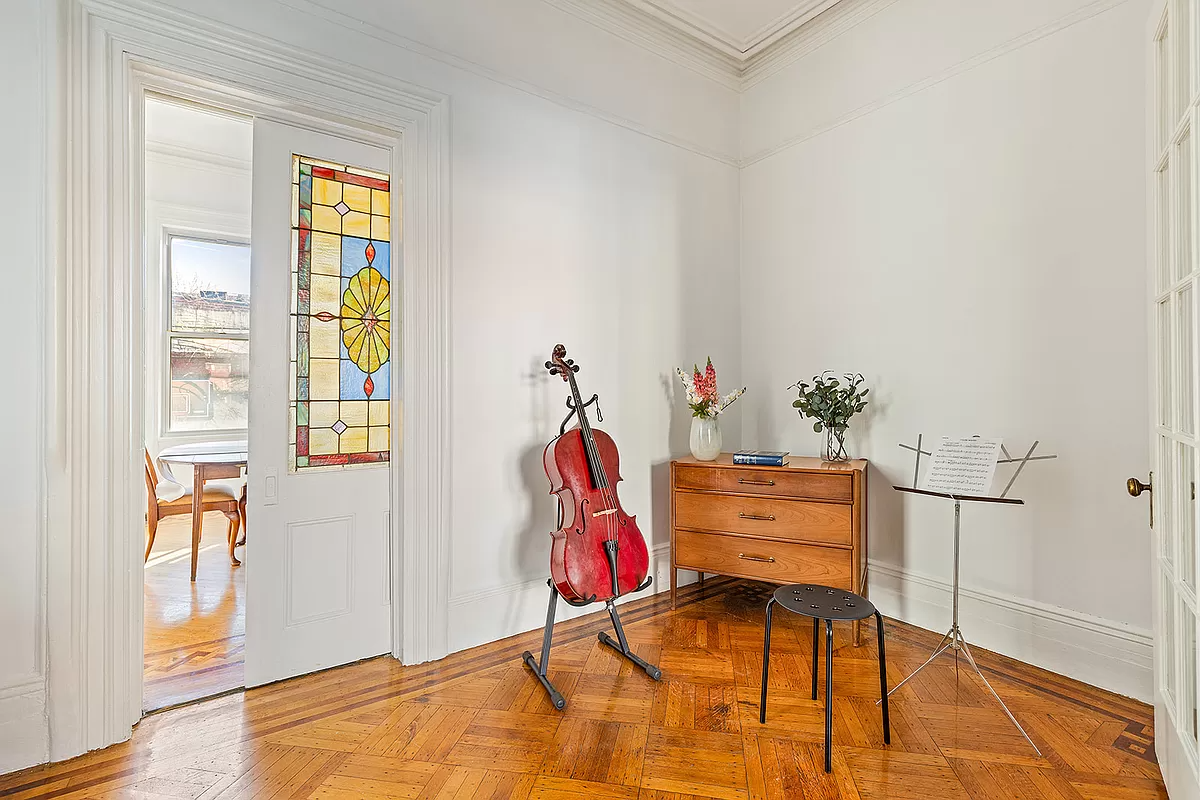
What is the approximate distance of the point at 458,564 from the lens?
9.19ft

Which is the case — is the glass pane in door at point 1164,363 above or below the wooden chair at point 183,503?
above

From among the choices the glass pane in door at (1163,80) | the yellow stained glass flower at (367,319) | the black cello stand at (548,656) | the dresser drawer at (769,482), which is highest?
the glass pane in door at (1163,80)

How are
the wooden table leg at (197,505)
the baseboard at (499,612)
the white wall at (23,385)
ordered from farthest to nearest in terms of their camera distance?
the wooden table leg at (197,505), the baseboard at (499,612), the white wall at (23,385)

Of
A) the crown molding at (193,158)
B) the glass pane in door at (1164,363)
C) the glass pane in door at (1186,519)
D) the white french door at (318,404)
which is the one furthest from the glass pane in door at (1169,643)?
the crown molding at (193,158)

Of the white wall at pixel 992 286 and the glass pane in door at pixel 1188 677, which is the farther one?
the white wall at pixel 992 286

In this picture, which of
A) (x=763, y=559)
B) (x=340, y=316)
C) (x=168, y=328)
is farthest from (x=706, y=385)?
(x=168, y=328)

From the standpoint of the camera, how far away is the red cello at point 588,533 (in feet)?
7.82

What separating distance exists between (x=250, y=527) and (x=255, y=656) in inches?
19.9

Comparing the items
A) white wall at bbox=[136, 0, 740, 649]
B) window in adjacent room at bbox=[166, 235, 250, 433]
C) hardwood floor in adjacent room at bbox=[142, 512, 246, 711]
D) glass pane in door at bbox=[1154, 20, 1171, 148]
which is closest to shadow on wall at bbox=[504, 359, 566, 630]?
white wall at bbox=[136, 0, 740, 649]

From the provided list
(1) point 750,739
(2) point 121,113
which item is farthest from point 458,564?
(2) point 121,113

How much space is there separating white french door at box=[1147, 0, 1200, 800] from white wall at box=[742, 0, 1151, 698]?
0.65 m

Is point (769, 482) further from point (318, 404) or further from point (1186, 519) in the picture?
point (318, 404)

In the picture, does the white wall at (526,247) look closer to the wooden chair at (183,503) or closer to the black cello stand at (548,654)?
the black cello stand at (548,654)

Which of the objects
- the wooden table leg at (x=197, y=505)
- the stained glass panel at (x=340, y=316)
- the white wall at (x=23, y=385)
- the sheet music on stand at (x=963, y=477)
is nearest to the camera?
the white wall at (x=23, y=385)
